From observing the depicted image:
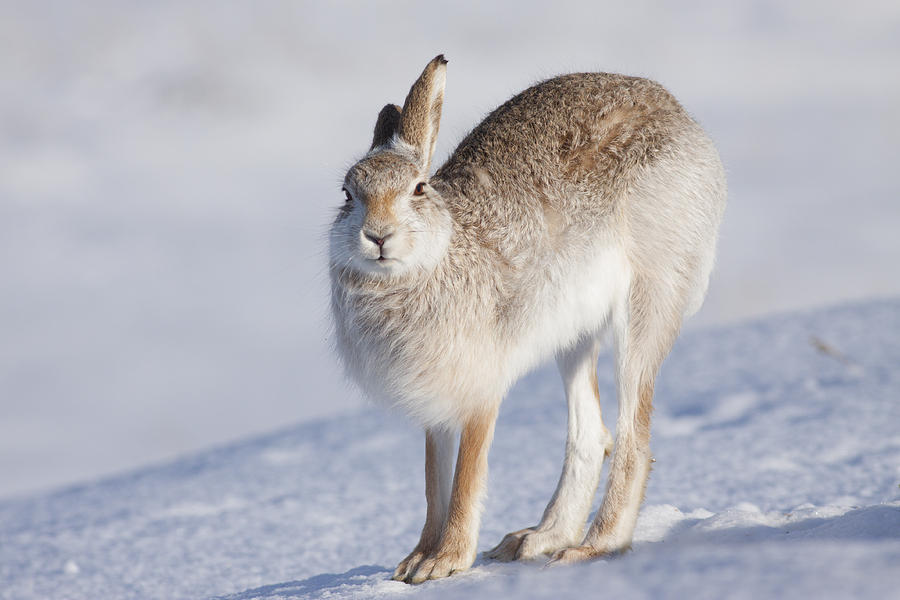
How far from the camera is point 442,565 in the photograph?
3.38 m

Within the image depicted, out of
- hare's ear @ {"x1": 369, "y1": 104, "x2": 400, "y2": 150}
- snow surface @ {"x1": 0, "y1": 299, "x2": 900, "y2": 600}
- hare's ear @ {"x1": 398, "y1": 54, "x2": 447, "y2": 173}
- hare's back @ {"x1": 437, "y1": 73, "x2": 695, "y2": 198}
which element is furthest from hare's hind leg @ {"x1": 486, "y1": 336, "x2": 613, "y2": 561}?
hare's ear @ {"x1": 369, "y1": 104, "x2": 400, "y2": 150}

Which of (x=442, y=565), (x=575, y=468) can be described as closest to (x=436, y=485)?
(x=442, y=565)


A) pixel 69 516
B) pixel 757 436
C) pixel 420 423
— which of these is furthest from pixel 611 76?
pixel 69 516

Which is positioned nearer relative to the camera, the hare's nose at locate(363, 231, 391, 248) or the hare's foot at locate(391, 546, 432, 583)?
the hare's nose at locate(363, 231, 391, 248)

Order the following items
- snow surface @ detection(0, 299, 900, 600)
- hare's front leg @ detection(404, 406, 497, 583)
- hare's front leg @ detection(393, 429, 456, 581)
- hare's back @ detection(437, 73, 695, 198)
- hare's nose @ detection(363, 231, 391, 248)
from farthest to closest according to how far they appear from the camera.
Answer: hare's back @ detection(437, 73, 695, 198) < hare's front leg @ detection(393, 429, 456, 581) < hare's front leg @ detection(404, 406, 497, 583) < hare's nose @ detection(363, 231, 391, 248) < snow surface @ detection(0, 299, 900, 600)

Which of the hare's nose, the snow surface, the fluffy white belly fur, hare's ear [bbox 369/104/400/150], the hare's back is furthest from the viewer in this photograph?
hare's ear [bbox 369/104/400/150]

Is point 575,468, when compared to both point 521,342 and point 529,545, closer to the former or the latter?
point 529,545

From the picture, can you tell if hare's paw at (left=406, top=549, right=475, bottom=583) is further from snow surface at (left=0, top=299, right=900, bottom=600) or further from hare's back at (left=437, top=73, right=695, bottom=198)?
hare's back at (left=437, top=73, right=695, bottom=198)

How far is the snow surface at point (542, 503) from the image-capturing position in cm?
226

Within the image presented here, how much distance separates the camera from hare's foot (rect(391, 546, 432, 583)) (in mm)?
3443

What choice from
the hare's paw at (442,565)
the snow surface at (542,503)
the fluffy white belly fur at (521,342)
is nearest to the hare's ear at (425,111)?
the fluffy white belly fur at (521,342)

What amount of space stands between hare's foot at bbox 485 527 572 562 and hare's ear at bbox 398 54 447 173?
1.45 m

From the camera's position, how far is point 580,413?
3996mm

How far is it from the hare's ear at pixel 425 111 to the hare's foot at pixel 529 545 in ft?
4.75
